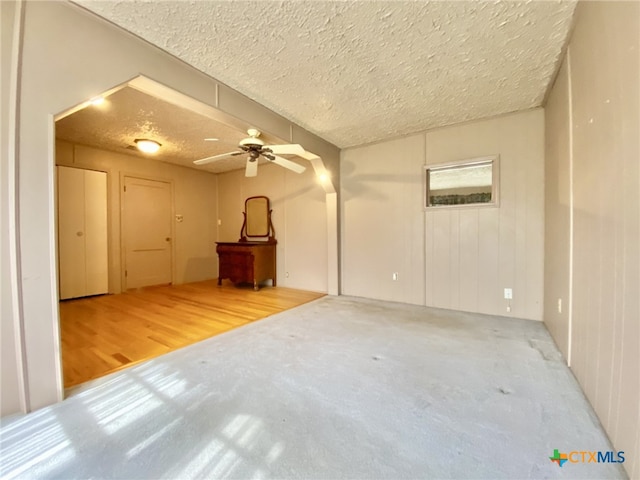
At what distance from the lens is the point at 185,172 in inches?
226

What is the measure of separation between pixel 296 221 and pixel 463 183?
2889mm

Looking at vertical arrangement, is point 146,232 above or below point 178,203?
below

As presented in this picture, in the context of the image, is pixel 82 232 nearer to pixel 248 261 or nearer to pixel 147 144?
pixel 147 144

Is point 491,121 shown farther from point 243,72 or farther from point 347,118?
point 243,72

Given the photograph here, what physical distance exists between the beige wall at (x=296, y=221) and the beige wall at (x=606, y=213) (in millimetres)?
3362

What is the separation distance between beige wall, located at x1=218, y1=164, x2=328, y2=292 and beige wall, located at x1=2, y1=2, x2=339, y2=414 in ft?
11.2

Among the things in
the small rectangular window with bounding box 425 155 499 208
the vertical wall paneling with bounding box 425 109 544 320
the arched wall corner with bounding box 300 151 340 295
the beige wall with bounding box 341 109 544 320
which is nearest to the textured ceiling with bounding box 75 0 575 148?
the vertical wall paneling with bounding box 425 109 544 320

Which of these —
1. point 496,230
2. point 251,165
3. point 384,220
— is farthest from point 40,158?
point 496,230

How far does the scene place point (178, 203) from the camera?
222 inches

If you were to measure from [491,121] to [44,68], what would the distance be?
421cm

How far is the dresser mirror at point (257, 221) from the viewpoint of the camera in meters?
5.45

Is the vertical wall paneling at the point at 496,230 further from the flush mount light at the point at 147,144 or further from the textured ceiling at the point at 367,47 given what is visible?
the flush mount light at the point at 147,144

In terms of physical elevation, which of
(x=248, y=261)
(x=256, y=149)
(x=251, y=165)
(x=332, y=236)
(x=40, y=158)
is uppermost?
(x=256, y=149)

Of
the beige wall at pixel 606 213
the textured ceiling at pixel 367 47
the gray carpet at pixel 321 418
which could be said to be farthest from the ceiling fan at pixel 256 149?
the beige wall at pixel 606 213
